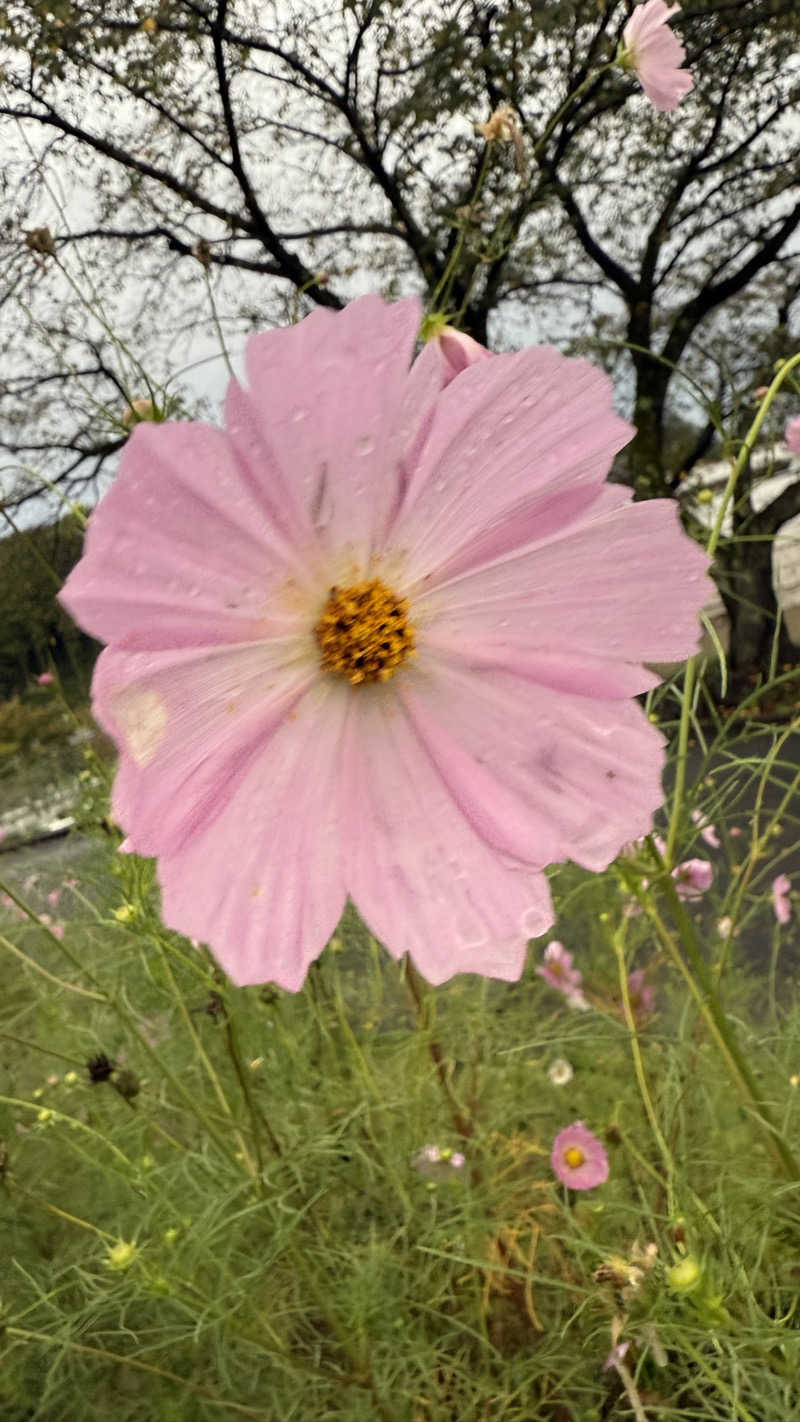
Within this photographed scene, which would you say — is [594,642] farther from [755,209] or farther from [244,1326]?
[755,209]

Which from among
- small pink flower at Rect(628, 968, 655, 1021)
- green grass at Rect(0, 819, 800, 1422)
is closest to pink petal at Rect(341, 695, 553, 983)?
green grass at Rect(0, 819, 800, 1422)

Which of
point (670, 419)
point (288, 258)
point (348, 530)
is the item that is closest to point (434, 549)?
point (348, 530)

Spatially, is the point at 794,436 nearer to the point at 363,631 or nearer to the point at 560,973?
the point at 363,631

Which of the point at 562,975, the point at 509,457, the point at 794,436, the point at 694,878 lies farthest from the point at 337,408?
the point at 562,975

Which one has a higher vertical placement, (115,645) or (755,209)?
(755,209)

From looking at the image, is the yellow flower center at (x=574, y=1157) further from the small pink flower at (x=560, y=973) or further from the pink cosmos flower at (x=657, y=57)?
the pink cosmos flower at (x=657, y=57)

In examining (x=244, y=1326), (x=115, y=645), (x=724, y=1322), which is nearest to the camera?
(x=115, y=645)
